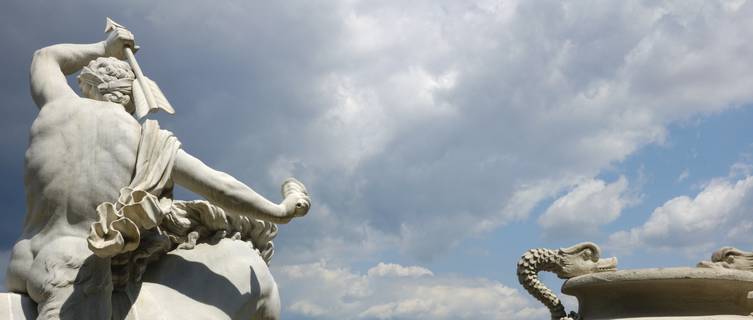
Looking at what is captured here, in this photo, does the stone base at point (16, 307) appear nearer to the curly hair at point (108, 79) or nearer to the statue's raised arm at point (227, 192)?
the statue's raised arm at point (227, 192)

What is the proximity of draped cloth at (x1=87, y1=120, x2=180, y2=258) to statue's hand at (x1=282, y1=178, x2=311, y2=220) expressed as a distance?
33.2 inches

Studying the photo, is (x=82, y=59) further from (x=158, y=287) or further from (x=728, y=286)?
(x=728, y=286)

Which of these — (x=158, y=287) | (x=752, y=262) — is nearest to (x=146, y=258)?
(x=158, y=287)

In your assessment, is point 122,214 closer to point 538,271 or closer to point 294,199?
point 294,199

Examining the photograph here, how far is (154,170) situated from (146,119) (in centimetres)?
42

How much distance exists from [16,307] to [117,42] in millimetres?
2244

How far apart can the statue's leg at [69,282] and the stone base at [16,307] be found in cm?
9

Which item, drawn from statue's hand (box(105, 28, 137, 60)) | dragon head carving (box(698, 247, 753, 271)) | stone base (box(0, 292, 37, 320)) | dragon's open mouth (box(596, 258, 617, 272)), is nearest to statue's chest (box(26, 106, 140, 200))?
stone base (box(0, 292, 37, 320))

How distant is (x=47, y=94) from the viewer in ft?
19.3

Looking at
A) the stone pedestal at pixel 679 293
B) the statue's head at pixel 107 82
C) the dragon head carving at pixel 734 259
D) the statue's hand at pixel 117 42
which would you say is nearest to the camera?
the statue's head at pixel 107 82

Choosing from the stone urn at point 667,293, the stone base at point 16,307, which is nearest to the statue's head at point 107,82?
the stone base at point 16,307

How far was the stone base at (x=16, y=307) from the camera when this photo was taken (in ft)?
16.8

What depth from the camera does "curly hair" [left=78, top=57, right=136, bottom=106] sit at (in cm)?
598

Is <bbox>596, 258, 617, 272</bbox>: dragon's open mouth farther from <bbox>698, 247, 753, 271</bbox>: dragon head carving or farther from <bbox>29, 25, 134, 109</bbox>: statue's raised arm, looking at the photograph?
<bbox>29, 25, 134, 109</bbox>: statue's raised arm
